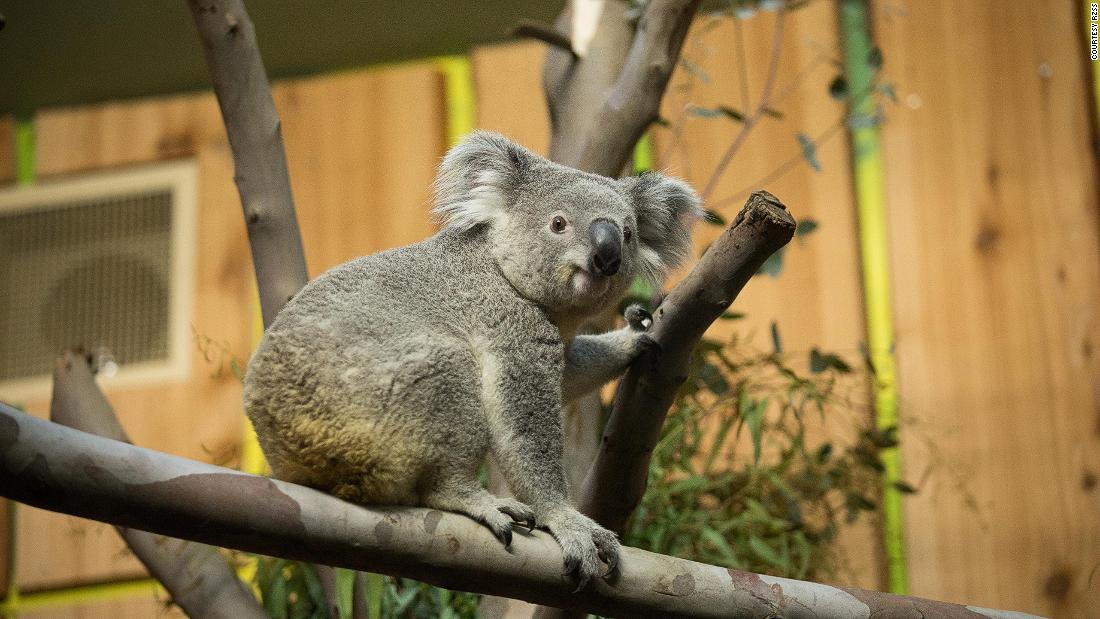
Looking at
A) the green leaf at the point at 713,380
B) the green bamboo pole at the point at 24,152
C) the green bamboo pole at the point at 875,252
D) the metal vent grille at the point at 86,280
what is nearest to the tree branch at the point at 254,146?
the green leaf at the point at 713,380

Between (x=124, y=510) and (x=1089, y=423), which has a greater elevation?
(x=1089, y=423)

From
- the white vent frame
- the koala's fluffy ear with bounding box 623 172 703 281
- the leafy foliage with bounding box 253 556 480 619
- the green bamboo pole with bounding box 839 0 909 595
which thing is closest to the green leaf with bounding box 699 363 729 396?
the koala's fluffy ear with bounding box 623 172 703 281

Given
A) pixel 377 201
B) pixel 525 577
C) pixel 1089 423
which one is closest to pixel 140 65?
pixel 377 201

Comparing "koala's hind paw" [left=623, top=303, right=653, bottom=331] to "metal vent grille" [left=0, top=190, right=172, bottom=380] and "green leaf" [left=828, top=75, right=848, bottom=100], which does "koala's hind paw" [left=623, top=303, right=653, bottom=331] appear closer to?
"green leaf" [left=828, top=75, right=848, bottom=100]

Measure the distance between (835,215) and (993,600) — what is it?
1282 mm

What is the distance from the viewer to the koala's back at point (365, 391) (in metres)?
1.93

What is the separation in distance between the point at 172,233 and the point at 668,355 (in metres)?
2.81

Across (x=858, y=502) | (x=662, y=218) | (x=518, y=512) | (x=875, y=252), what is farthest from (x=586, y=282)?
(x=875, y=252)

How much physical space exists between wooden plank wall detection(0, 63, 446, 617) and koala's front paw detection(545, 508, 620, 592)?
88.2 inches

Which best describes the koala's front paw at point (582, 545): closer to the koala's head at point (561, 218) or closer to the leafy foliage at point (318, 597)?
the koala's head at point (561, 218)

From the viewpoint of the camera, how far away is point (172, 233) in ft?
14.1

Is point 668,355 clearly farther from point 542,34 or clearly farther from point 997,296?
point 997,296

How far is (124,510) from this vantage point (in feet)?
4.94

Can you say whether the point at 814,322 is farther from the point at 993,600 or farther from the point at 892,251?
the point at 993,600
